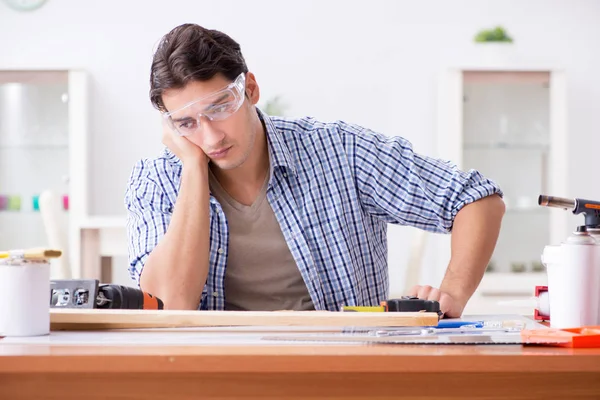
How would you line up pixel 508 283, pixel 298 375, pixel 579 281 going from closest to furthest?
pixel 298 375
pixel 579 281
pixel 508 283

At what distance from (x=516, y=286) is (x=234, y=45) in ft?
11.0

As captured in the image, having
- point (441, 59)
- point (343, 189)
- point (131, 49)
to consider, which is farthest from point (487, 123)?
point (343, 189)

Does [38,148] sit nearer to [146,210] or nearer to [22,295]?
[146,210]

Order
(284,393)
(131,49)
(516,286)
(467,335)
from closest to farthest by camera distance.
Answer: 1. (284,393)
2. (467,335)
3. (516,286)
4. (131,49)

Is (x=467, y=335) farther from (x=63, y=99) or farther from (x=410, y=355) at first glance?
(x=63, y=99)

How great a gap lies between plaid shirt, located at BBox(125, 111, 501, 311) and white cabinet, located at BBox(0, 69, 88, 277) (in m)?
2.95

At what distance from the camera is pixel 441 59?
526 cm

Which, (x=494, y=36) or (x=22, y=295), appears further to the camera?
(x=494, y=36)

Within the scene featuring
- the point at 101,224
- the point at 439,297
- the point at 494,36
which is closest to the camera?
the point at 439,297

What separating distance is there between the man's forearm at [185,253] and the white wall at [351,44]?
333 centimetres

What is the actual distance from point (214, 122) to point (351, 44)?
356 cm

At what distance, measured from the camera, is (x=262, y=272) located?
1.96 meters

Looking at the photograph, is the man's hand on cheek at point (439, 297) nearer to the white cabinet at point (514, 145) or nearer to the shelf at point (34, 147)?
the white cabinet at point (514, 145)

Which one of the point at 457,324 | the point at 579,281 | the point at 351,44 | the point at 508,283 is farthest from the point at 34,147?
the point at 579,281
